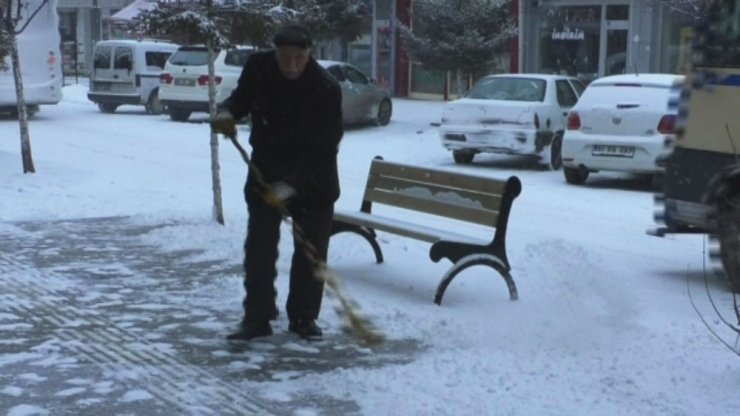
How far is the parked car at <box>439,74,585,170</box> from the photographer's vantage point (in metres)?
16.8

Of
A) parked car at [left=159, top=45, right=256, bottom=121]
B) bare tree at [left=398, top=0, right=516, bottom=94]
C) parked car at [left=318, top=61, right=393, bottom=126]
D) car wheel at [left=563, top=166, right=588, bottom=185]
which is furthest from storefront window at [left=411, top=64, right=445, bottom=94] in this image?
car wheel at [left=563, top=166, right=588, bottom=185]

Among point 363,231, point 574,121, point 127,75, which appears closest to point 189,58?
point 127,75

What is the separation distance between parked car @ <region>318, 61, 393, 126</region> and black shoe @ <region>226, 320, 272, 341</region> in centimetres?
1664

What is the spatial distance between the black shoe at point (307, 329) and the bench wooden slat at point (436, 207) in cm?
157

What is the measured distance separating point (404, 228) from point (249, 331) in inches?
74.6

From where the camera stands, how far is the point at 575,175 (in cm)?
1556

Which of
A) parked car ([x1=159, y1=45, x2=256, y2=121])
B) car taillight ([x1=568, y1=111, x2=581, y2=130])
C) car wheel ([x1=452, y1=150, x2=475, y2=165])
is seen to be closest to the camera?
car taillight ([x1=568, y1=111, x2=581, y2=130])

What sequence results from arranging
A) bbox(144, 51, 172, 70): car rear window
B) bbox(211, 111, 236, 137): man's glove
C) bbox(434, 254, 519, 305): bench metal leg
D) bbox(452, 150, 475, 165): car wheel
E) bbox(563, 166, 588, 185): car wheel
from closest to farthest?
bbox(211, 111, 236, 137): man's glove → bbox(434, 254, 519, 305): bench metal leg → bbox(563, 166, 588, 185): car wheel → bbox(452, 150, 475, 165): car wheel → bbox(144, 51, 172, 70): car rear window

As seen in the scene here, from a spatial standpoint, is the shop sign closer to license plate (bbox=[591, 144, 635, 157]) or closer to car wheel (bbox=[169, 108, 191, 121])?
car wheel (bbox=[169, 108, 191, 121])

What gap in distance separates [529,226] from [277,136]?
5380 millimetres

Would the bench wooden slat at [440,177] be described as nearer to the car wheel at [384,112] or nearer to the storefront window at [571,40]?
the car wheel at [384,112]

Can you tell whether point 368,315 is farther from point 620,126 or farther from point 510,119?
point 510,119

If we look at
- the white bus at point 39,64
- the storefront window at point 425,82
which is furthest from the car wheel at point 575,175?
the storefront window at point 425,82

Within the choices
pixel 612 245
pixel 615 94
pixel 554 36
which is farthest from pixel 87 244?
pixel 554 36
